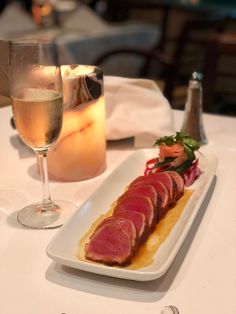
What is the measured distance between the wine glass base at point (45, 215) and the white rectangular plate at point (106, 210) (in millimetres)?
39

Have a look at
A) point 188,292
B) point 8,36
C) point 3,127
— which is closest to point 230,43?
point 3,127

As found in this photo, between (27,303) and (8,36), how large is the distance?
2556 mm

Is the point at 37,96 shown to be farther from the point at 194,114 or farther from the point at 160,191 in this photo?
the point at 194,114

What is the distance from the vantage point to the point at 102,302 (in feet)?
1.76

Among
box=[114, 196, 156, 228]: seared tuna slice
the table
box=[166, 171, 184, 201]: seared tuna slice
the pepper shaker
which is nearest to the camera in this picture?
the table

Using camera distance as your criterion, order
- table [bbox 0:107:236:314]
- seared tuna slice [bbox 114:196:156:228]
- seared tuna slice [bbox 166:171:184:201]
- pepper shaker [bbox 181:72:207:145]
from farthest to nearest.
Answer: pepper shaker [bbox 181:72:207:145]
seared tuna slice [bbox 166:171:184:201]
seared tuna slice [bbox 114:196:156:228]
table [bbox 0:107:236:314]

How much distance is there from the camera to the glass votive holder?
Result: 2.73ft

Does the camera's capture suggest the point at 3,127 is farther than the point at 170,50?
No

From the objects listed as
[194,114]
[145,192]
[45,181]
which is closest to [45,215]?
[45,181]

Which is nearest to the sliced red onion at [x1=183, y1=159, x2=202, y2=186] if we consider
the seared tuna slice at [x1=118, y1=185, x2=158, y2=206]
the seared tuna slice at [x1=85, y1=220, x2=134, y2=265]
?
the seared tuna slice at [x1=118, y1=185, x2=158, y2=206]

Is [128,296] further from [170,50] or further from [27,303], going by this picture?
[170,50]

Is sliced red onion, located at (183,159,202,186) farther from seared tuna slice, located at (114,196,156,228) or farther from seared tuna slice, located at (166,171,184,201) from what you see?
seared tuna slice, located at (114,196,156,228)

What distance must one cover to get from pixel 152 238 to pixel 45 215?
19 centimetres

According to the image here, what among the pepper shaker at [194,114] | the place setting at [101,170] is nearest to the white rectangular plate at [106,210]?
the place setting at [101,170]
